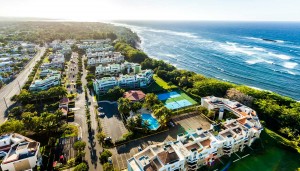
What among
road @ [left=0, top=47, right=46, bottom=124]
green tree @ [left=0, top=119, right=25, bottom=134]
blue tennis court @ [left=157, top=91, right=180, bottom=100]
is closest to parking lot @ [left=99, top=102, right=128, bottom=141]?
blue tennis court @ [left=157, top=91, right=180, bottom=100]

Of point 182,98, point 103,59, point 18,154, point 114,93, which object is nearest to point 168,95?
point 182,98

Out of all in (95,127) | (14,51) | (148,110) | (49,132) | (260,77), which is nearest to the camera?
(49,132)

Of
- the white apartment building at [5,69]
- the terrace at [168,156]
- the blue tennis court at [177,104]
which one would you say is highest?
the white apartment building at [5,69]

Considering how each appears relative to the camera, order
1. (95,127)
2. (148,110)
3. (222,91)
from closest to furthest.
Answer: (95,127), (148,110), (222,91)

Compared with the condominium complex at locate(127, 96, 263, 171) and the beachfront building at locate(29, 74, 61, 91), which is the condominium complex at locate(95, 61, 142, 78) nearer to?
the beachfront building at locate(29, 74, 61, 91)

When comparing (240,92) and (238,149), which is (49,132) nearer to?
(238,149)

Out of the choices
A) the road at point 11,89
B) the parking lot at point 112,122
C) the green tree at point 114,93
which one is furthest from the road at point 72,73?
the parking lot at point 112,122

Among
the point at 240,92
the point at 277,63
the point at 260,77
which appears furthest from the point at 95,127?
the point at 277,63

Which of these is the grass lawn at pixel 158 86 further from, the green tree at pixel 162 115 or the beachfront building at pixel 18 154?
Result: the beachfront building at pixel 18 154
